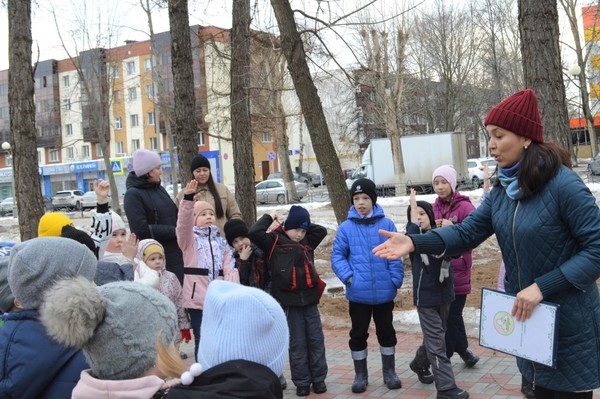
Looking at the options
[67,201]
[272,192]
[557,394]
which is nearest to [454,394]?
[557,394]

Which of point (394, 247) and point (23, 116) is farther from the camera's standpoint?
point (23, 116)

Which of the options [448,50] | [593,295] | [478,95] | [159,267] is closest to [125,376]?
[593,295]

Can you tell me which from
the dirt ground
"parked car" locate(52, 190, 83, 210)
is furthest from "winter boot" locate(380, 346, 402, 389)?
"parked car" locate(52, 190, 83, 210)

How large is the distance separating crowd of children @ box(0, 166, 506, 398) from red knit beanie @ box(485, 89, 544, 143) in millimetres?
1622

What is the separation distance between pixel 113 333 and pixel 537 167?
6.55ft

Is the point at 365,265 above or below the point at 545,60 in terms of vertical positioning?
below

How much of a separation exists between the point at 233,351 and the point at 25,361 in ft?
3.43

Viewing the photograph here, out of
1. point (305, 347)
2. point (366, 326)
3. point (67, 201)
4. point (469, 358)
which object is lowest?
point (469, 358)

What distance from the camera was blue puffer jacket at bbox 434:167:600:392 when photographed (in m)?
2.79

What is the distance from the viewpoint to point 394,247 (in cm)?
321

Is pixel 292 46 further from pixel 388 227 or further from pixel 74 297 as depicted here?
pixel 74 297

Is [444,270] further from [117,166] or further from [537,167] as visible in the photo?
[117,166]

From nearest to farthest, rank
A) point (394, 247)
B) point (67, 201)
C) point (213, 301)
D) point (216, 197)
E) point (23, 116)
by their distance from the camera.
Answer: point (213, 301), point (394, 247), point (216, 197), point (23, 116), point (67, 201)

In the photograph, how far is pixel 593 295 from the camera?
2.92m
